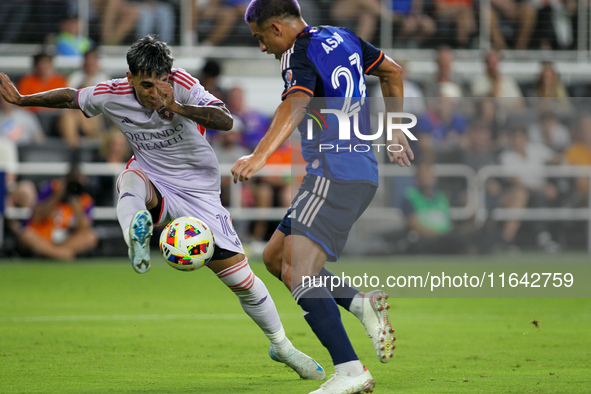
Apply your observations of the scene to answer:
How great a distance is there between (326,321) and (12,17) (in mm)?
12759

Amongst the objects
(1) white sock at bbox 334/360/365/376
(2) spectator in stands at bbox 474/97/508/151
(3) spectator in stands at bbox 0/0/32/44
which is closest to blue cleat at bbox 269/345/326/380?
(1) white sock at bbox 334/360/365/376

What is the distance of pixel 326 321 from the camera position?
4887 mm

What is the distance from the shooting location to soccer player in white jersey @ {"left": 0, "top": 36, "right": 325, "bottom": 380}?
5477mm

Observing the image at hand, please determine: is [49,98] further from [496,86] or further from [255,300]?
[496,86]

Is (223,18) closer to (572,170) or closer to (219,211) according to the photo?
(572,170)

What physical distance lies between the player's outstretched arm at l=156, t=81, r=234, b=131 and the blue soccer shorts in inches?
29.8

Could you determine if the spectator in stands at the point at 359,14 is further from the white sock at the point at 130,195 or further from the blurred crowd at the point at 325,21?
the white sock at the point at 130,195

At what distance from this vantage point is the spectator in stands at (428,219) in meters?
13.9

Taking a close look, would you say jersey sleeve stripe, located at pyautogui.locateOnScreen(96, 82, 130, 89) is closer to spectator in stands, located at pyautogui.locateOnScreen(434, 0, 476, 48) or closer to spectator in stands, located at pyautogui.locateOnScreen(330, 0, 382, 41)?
spectator in stands, located at pyautogui.locateOnScreen(330, 0, 382, 41)

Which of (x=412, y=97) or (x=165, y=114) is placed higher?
(x=165, y=114)

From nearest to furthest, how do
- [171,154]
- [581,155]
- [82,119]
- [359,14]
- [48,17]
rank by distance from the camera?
[171,154] → [82,119] → [581,155] → [48,17] → [359,14]

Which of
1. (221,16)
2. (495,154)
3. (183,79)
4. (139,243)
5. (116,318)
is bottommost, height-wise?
(495,154)

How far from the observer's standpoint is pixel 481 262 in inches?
514

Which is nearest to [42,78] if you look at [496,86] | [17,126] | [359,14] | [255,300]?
[17,126]
